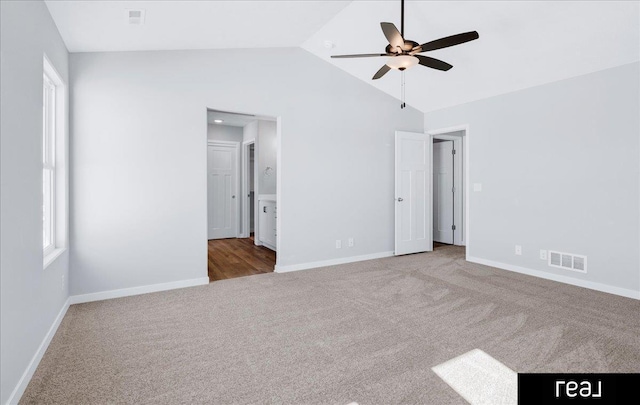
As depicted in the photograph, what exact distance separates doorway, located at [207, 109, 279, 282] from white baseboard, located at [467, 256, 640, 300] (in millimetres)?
3509

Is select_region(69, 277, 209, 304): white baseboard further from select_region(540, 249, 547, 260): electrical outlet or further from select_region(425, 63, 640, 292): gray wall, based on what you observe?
select_region(540, 249, 547, 260): electrical outlet

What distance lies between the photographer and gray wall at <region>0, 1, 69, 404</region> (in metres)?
1.64

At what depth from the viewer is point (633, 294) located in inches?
133

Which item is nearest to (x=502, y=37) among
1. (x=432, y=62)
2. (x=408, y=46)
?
(x=432, y=62)

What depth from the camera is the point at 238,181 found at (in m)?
7.41

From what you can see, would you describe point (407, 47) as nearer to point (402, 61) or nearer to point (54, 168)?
point (402, 61)

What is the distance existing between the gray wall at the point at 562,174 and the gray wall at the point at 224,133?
4.69 metres

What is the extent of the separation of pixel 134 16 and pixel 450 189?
579cm

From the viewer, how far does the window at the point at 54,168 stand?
2.84 m

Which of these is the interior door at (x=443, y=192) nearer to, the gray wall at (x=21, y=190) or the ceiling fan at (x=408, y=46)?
the ceiling fan at (x=408, y=46)

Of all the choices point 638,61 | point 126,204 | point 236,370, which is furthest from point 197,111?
point 638,61

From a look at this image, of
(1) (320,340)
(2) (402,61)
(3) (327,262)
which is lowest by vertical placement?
(1) (320,340)

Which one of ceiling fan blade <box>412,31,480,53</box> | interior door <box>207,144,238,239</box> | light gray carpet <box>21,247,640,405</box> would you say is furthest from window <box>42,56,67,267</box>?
interior door <box>207,144,238,239</box>

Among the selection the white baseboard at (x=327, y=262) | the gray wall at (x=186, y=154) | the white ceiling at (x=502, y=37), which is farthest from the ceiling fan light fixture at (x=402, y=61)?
the white baseboard at (x=327, y=262)
